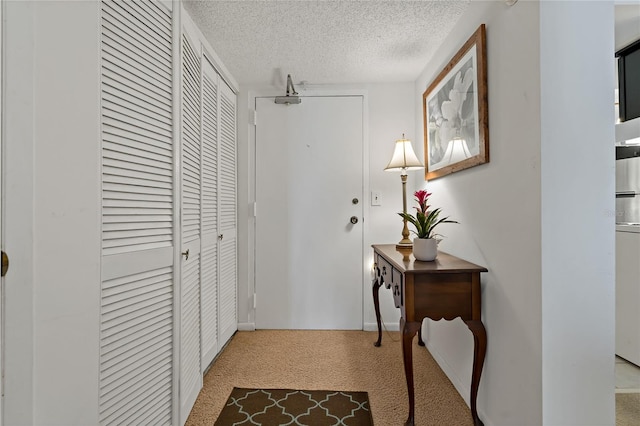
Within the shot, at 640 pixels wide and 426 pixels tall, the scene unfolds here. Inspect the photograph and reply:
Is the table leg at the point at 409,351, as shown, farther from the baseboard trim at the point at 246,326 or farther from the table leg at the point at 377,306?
the baseboard trim at the point at 246,326

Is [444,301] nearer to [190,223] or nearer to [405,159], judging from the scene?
[405,159]

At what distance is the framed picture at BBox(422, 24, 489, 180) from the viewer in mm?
1396

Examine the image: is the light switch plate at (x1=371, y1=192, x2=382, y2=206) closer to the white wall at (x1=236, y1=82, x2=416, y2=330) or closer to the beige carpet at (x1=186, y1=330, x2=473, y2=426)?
the white wall at (x1=236, y1=82, x2=416, y2=330)

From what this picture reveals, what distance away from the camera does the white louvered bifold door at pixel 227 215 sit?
2.18 metres

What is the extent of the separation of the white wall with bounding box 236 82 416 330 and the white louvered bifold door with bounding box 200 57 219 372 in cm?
47

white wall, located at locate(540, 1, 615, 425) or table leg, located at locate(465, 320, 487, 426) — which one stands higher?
white wall, located at locate(540, 1, 615, 425)

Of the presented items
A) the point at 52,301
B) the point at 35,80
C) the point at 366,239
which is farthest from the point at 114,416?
the point at 366,239

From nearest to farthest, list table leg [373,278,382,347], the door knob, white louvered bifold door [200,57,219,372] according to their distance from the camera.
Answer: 1. the door knob
2. white louvered bifold door [200,57,219,372]
3. table leg [373,278,382,347]

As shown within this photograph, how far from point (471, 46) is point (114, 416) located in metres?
2.22

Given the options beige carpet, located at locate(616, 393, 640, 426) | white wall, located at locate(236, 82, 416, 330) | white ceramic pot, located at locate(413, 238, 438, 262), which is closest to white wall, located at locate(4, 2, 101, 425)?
white ceramic pot, located at locate(413, 238, 438, 262)

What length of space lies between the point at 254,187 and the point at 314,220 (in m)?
0.60

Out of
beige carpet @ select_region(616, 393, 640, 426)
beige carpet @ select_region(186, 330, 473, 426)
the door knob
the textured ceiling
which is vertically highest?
the textured ceiling

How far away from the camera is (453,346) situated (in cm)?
176

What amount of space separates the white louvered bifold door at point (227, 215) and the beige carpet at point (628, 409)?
232cm
